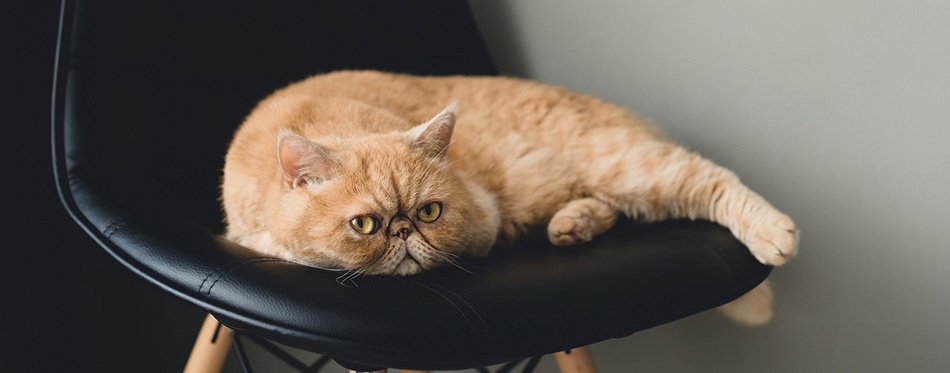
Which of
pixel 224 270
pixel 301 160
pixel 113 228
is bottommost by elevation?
pixel 113 228

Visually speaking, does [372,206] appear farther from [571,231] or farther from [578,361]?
[578,361]

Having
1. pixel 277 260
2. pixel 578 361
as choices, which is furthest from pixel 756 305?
pixel 277 260

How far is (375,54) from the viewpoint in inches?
66.1

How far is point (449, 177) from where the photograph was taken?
A: 976 mm

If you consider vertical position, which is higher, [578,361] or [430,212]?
[430,212]

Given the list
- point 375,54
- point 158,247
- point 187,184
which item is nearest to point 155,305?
point 187,184

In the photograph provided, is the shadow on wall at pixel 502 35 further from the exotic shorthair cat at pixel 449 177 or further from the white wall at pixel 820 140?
the exotic shorthair cat at pixel 449 177

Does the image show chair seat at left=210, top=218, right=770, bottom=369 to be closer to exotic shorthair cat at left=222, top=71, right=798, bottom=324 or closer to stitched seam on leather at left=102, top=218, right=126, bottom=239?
exotic shorthair cat at left=222, top=71, right=798, bottom=324

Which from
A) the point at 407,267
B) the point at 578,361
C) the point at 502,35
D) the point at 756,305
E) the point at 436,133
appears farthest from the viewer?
the point at 502,35

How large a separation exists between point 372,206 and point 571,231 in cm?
40

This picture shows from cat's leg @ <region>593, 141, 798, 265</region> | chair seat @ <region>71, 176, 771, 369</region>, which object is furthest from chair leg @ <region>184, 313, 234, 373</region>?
cat's leg @ <region>593, 141, 798, 265</region>

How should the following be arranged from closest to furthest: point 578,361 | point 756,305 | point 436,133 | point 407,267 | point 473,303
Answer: point 473,303 → point 407,267 → point 436,133 → point 756,305 → point 578,361

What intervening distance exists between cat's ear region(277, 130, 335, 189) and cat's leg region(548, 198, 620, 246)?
0.45m

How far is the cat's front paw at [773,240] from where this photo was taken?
967 mm
